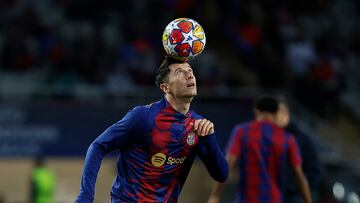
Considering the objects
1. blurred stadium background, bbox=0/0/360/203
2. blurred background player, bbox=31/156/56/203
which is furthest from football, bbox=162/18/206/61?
blurred stadium background, bbox=0/0/360/203

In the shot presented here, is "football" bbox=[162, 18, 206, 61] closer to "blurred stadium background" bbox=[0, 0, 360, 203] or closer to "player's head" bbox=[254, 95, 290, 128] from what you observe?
"player's head" bbox=[254, 95, 290, 128]

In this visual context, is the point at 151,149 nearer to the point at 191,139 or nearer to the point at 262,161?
the point at 191,139

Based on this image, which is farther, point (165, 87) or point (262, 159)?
point (262, 159)

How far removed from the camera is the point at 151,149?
6426 mm

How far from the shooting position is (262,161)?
8.34 meters

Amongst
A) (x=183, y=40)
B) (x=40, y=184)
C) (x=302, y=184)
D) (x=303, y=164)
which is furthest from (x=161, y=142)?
(x=40, y=184)

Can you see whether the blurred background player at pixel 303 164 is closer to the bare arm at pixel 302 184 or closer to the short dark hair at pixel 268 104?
the short dark hair at pixel 268 104

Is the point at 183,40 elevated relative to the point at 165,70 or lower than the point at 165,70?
elevated

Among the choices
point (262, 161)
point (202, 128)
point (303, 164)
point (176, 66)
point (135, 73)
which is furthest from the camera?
point (135, 73)

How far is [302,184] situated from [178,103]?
2325mm

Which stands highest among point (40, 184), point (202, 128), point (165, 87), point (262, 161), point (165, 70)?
point (165, 70)

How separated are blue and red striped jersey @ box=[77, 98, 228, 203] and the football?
369 mm

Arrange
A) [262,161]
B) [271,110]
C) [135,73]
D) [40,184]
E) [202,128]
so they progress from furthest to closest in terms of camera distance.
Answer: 1. [135,73]
2. [40,184]
3. [271,110]
4. [262,161]
5. [202,128]

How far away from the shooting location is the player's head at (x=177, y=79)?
6.41 meters
